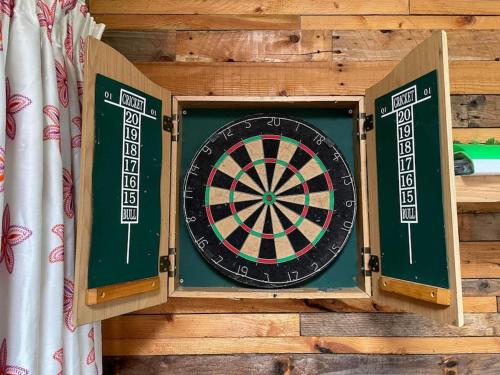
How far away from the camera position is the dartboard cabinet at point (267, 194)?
45.8 inches

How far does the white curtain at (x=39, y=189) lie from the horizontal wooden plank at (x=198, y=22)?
378 mm

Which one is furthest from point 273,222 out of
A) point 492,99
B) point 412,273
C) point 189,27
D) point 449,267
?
point 492,99

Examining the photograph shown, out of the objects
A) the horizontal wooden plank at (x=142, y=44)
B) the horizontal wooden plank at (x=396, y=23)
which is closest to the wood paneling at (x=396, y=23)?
the horizontal wooden plank at (x=396, y=23)

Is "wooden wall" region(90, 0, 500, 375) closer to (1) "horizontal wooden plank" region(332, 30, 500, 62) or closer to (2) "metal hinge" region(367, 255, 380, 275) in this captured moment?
(1) "horizontal wooden plank" region(332, 30, 500, 62)

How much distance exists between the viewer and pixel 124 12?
1768 mm

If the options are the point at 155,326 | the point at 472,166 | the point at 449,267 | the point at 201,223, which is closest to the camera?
the point at 449,267

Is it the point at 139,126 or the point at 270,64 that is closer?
the point at 139,126

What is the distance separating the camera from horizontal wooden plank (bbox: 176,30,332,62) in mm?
1764

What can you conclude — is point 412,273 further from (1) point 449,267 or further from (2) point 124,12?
(2) point 124,12

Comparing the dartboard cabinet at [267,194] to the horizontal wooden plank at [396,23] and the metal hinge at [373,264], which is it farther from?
the horizontal wooden plank at [396,23]

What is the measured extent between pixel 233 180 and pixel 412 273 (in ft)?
2.28

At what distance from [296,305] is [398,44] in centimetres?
116

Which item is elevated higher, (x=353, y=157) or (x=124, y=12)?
(x=124, y=12)

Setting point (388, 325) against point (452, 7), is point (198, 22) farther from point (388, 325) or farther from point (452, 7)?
point (388, 325)
